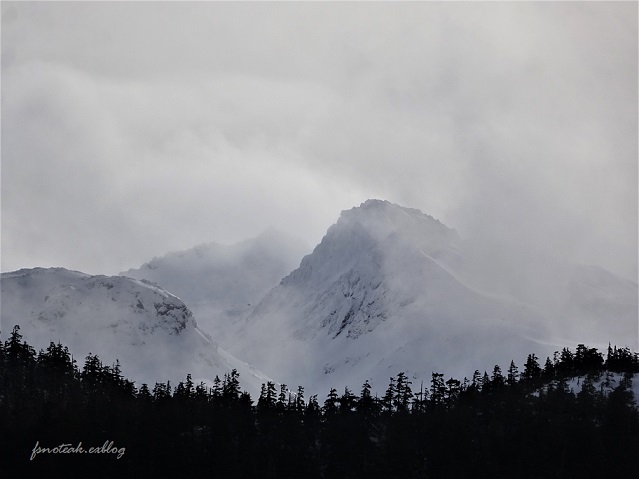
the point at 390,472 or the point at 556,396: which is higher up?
the point at 556,396

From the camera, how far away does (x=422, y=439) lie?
18600 centimetres

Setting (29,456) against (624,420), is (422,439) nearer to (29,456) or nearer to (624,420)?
(624,420)

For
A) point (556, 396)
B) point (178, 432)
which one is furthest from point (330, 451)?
point (556, 396)

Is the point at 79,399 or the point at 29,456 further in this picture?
the point at 79,399

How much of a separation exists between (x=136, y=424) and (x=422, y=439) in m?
48.4

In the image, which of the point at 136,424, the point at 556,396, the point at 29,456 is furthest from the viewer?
the point at 556,396

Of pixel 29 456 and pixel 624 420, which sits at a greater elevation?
pixel 624 420

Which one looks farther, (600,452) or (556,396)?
(556,396)

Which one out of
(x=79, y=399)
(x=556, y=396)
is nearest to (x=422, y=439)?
(x=556, y=396)

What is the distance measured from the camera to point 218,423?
190 meters

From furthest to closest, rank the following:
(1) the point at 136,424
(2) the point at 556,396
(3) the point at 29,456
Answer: (2) the point at 556,396 < (1) the point at 136,424 < (3) the point at 29,456

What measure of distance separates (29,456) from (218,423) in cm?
3278

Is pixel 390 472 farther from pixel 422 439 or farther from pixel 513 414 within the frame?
pixel 513 414

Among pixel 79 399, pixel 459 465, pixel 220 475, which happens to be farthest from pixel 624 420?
pixel 79 399
